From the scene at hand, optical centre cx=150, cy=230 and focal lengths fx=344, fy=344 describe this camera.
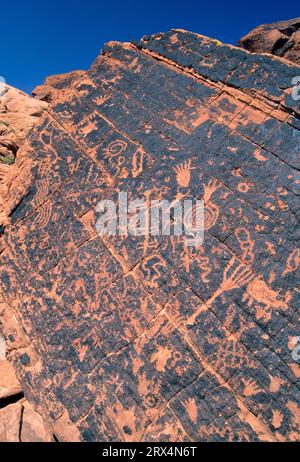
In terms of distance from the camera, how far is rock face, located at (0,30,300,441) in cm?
382

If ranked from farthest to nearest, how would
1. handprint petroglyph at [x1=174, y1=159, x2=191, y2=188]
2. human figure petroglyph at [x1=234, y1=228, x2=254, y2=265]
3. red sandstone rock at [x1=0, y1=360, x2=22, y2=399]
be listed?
handprint petroglyph at [x1=174, y1=159, x2=191, y2=188] < red sandstone rock at [x1=0, y1=360, x2=22, y2=399] < human figure petroglyph at [x1=234, y1=228, x2=254, y2=265]

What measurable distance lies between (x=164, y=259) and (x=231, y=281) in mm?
893

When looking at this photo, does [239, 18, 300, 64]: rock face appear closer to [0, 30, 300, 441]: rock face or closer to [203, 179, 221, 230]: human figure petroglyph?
[0, 30, 300, 441]: rock face

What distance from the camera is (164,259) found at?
14.7 ft

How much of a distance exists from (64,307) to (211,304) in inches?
77.8

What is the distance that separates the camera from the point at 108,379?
411cm

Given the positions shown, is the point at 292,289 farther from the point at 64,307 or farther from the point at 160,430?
the point at 64,307

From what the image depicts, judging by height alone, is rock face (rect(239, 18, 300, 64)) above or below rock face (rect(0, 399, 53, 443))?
above

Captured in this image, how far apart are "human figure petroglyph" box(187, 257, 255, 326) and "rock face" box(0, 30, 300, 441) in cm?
1

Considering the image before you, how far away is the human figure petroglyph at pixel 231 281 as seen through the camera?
4.11m

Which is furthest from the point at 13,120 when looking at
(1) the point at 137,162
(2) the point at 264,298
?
(2) the point at 264,298

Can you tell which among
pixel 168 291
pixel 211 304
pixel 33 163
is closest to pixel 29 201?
pixel 33 163

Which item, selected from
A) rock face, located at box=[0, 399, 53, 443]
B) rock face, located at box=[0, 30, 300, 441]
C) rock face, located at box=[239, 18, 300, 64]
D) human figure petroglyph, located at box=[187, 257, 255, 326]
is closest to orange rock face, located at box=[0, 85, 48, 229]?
rock face, located at box=[0, 30, 300, 441]

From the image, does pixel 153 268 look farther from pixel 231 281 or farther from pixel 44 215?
pixel 44 215
